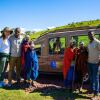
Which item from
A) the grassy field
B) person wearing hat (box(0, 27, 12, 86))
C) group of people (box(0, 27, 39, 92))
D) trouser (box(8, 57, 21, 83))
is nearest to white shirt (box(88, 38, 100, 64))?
the grassy field

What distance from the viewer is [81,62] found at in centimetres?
1138

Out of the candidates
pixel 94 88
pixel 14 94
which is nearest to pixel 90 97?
pixel 94 88

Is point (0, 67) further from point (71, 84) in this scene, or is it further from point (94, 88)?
point (94, 88)

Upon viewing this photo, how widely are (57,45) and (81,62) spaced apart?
2196 mm

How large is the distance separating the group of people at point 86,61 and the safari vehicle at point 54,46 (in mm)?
1358

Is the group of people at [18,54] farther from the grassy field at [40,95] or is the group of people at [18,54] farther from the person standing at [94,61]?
the person standing at [94,61]

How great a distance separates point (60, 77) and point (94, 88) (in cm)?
343

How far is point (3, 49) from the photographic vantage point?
11.6 metres

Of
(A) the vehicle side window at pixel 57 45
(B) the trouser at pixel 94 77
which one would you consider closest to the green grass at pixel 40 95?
(B) the trouser at pixel 94 77

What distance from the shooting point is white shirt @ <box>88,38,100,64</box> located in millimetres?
10506

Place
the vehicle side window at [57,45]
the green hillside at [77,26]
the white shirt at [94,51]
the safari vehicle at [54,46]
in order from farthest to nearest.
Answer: the green hillside at [77,26] → the vehicle side window at [57,45] → the safari vehicle at [54,46] → the white shirt at [94,51]

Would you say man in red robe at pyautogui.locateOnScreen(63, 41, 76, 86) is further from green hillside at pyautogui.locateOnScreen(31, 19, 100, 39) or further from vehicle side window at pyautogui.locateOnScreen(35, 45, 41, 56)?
vehicle side window at pyautogui.locateOnScreen(35, 45, 41, 56)

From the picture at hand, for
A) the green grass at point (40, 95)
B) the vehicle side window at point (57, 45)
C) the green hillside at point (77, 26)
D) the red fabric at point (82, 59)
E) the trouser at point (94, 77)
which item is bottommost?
the green grass at point (40, 95)

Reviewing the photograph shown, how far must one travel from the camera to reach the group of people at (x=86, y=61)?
10.6 meters
